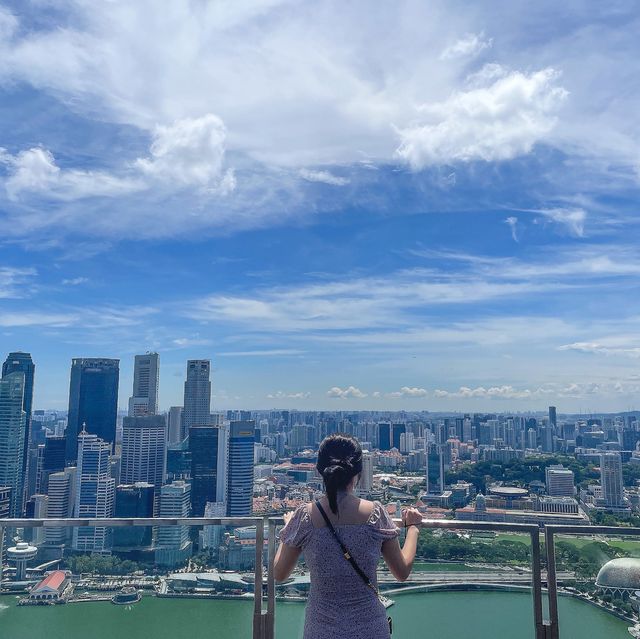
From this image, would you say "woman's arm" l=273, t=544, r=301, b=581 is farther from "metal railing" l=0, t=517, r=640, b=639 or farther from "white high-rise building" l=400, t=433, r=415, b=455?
"white high-rise building" l=400, t=433, r=415, b=455

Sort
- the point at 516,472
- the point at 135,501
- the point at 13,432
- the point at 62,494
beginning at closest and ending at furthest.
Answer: the point at 135,501 → the point at 62,494 → the point at 516,472 → the point at 13,432

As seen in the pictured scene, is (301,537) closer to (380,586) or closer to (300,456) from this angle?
(380,586)

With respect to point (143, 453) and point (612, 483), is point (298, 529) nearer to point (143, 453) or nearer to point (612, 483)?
point (612, 483)

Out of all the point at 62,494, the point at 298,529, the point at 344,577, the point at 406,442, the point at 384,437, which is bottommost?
the point at 62,494

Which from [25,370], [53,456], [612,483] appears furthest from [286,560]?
[25,370]

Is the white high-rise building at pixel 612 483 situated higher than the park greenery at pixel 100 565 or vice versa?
the park greenery at pixel 100 565

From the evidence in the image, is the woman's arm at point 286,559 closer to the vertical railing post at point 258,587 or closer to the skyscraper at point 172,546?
the vertical railing post at point 258,587

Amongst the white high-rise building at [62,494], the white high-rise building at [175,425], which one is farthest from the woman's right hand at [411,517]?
the white high-rise building at [175,425]
